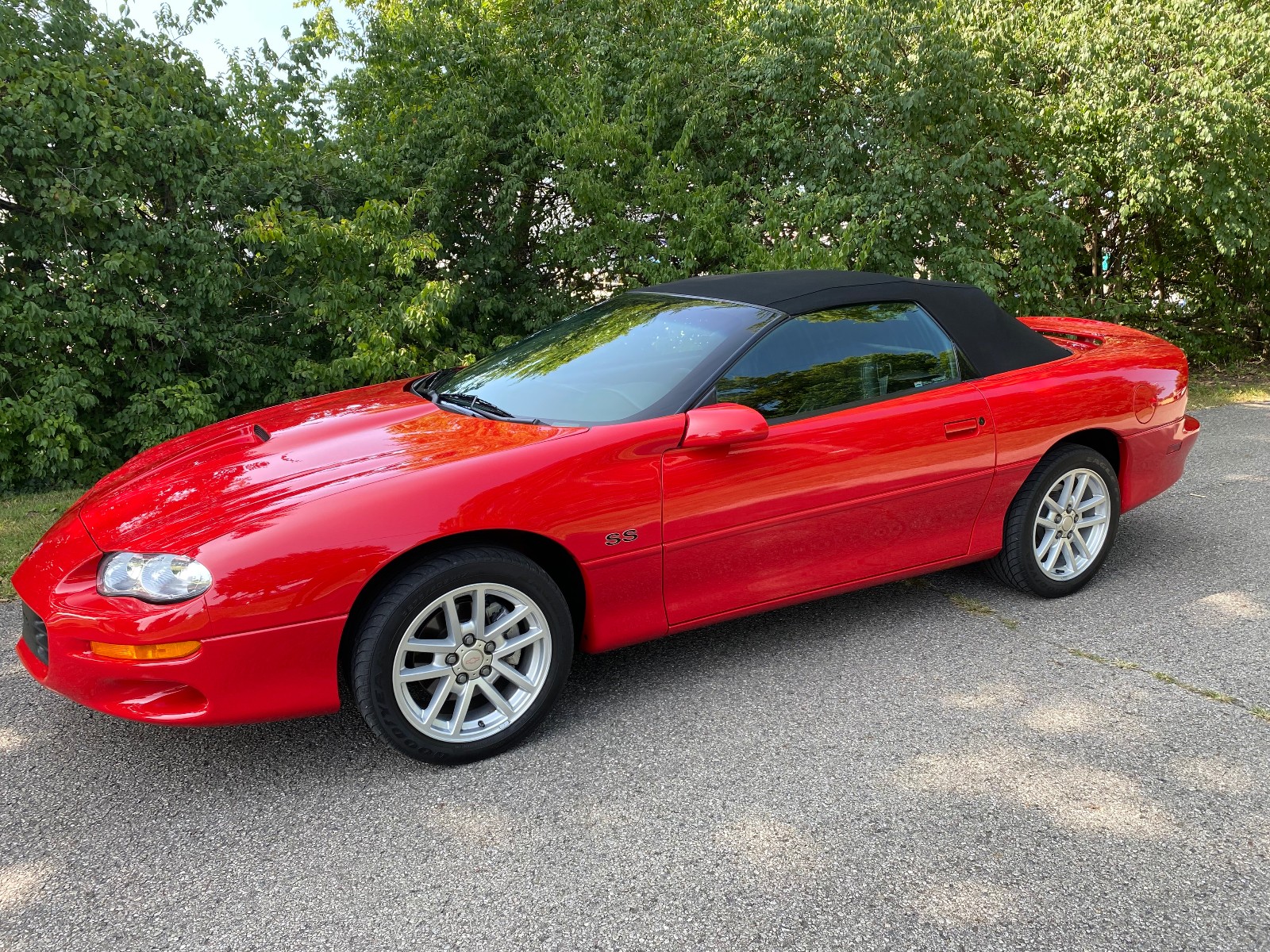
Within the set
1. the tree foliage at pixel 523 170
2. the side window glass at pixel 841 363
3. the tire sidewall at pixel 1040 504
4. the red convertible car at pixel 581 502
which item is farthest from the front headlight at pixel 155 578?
the tree foliage at pixel 523 170

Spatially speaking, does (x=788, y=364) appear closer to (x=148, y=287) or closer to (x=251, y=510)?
(x=251, y=510)

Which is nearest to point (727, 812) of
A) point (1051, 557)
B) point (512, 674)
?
point (512, 674)

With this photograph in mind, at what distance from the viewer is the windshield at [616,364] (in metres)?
3.64

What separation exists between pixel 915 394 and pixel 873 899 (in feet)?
6.81

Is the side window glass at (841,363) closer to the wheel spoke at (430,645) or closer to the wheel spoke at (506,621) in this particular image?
the wheel spoke at (506,621)

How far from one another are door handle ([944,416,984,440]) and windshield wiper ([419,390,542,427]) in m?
1.60

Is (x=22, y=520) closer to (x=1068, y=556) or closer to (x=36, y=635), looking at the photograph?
(x=36, y=635)

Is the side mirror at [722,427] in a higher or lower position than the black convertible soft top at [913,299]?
lower

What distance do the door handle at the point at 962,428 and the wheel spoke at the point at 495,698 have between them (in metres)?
1.98

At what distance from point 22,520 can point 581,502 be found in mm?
4508

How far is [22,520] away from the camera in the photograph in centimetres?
615

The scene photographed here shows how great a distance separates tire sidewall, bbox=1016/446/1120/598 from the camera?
4312mm

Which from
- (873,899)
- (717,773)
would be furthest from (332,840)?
(873,899)

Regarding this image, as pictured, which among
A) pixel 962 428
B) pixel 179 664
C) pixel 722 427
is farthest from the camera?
pixel 962 428
